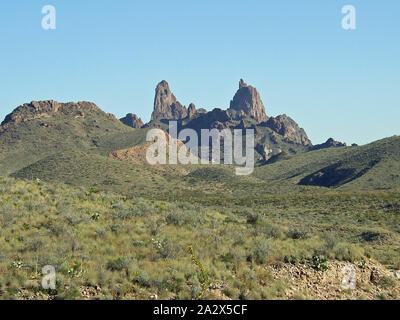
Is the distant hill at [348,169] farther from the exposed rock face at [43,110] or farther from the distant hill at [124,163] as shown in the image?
the exposed rock face at [43,110]

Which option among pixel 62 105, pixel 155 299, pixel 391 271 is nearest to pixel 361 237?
pixel 391 271

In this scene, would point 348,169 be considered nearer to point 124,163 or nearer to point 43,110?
point 124,163

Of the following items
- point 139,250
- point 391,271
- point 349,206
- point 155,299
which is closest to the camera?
point 155,299

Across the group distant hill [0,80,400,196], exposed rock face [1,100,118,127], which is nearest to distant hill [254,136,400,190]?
distant hill [0,80,400,196]

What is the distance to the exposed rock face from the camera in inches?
6855

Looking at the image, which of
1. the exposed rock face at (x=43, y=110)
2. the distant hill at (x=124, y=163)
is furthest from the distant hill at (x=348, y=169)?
the exposed rock face at (x=43, y=110)

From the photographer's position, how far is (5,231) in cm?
1659

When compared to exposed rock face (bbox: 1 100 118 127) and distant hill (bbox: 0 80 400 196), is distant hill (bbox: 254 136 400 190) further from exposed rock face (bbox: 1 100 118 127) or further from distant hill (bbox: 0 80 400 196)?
exposed rock face (bbox: 1 100 118 127)

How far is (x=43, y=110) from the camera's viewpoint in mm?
179000

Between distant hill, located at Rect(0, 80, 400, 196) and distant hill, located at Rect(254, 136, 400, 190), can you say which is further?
distant hill, located at Rect(254, 136, 400, 190)

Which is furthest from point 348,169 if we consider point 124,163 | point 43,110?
point 43,110

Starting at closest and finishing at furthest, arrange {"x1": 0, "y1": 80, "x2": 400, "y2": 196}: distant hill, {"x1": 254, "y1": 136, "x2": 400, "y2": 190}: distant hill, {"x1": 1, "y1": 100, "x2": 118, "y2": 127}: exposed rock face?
{"x1": 0, "y1": 80, "x2": 400, "y2": 196}: distant hill → {"x1": 254, "y1": 136, "x2": 400, "y2": 190}: distant hill → {"x1": 1, "y1": 100, "x2": 118, "y2": 127}: exposed rock face
